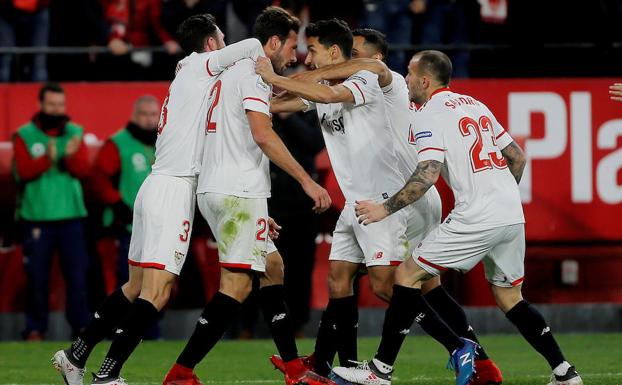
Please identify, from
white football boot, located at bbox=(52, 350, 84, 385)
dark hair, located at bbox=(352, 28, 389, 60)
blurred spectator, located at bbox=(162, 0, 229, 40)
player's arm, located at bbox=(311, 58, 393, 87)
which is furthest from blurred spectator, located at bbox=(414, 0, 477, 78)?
white football boot, located at bbox=(52, 350, 84, 385)

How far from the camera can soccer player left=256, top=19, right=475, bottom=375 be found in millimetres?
8516

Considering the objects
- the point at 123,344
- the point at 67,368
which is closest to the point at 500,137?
the point at 123,344

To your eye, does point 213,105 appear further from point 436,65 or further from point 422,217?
point 422,217

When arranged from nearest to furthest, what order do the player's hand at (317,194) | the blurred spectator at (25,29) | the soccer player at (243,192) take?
the player's hand at (317,194) < the soccer player at (243,192) < the blurred spectator at (25,29)

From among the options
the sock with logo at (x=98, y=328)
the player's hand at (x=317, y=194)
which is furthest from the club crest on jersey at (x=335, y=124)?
the sock with logo at (x=98, y=328)

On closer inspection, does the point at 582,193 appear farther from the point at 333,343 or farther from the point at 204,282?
the point at 333,343

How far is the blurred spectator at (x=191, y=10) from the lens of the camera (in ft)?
43.7

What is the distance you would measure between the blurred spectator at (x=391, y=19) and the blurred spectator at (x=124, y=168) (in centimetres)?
243

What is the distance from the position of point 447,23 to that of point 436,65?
18.2 ft

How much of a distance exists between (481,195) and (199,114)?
181 centimetres

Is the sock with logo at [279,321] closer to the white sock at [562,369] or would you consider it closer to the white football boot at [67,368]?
the white football boot at [67,368]

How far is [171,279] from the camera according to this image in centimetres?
826

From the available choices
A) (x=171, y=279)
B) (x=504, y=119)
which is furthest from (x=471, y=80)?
(x=171, y=279)

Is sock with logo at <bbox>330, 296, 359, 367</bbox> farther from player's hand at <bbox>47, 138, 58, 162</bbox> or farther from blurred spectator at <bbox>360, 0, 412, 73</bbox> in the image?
blurred spectator at <bbox>360, 0, 412, 73</bbox>
